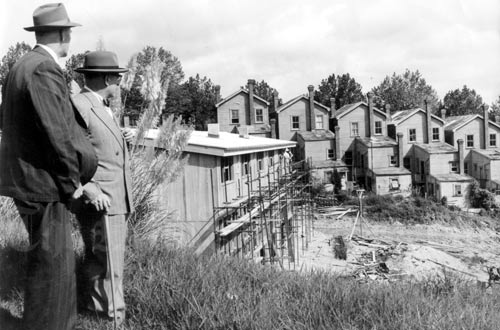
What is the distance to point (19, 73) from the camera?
2.54 metres

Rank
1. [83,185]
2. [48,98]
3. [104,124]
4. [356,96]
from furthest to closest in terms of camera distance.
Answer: [356,96]
[104,124]
[83,185]
[48,98]

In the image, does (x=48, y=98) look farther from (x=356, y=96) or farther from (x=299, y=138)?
(x=356, y=96)

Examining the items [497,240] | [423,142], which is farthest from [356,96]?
[497,240]

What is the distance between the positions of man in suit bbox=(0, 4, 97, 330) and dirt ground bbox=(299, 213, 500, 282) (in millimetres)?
18806

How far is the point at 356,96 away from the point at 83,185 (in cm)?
6699

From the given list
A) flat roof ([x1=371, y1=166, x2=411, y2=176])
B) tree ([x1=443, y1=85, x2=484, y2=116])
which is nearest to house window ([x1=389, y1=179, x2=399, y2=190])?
flat roof ([x1=371, y1=166, x2=411, y2=176])

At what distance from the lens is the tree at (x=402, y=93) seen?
7374cm

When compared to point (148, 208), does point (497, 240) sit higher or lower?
lower

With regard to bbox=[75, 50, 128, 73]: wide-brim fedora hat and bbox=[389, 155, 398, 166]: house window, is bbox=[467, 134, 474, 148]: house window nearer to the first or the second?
bbox=[389, 155, 398, 166]: house window

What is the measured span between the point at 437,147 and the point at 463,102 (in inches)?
1384

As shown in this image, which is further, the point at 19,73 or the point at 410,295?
the point at 410,295

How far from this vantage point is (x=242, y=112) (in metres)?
41.9

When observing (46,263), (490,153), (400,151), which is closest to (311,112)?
(400,151)

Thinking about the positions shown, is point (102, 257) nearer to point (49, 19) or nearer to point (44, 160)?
point (44, 160)
